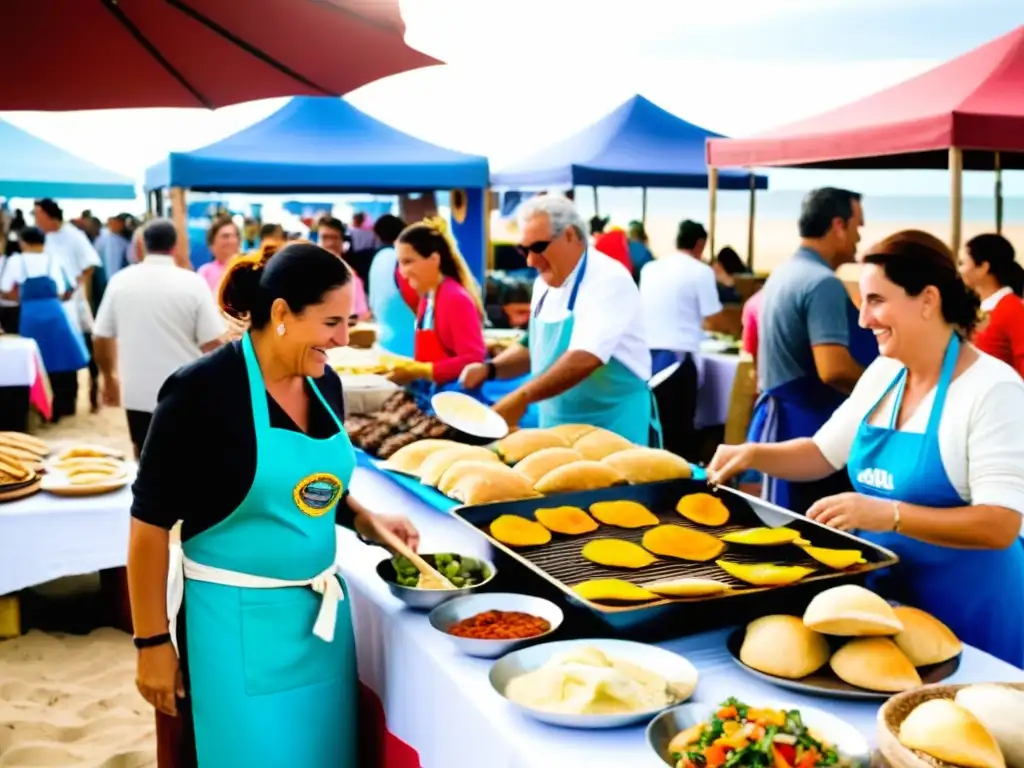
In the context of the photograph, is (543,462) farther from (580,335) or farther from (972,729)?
(972,729)

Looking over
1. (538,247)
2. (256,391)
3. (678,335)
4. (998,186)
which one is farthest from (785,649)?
(998,186)

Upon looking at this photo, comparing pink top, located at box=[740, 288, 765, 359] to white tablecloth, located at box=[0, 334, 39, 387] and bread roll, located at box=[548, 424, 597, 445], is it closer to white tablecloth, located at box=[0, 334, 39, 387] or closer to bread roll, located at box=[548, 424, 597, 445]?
bread roll, located at box=[548, 424, 597, 445]

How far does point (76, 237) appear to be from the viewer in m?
8.40

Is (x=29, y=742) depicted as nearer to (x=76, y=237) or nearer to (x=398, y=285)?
(x=398, y=285)

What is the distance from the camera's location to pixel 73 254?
27.4ft

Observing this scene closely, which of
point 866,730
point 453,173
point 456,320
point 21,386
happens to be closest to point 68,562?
point 456,320

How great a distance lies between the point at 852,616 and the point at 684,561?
1.47 ft

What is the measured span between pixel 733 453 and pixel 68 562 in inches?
98.1

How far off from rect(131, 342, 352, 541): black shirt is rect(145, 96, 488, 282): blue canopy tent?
5668 mm

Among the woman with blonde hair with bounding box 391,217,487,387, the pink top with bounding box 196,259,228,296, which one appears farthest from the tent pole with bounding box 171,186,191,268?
the woman with blonde hair with bounding box 391,217,487,387

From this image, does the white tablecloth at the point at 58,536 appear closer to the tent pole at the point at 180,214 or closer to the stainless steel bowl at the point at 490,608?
the stainless steel bowl at the point at 490,608

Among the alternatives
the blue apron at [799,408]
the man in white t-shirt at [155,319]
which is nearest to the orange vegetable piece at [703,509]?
the blue apron at [799,408]

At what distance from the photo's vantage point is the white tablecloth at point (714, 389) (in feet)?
20.6

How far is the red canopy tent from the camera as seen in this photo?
432 cm
